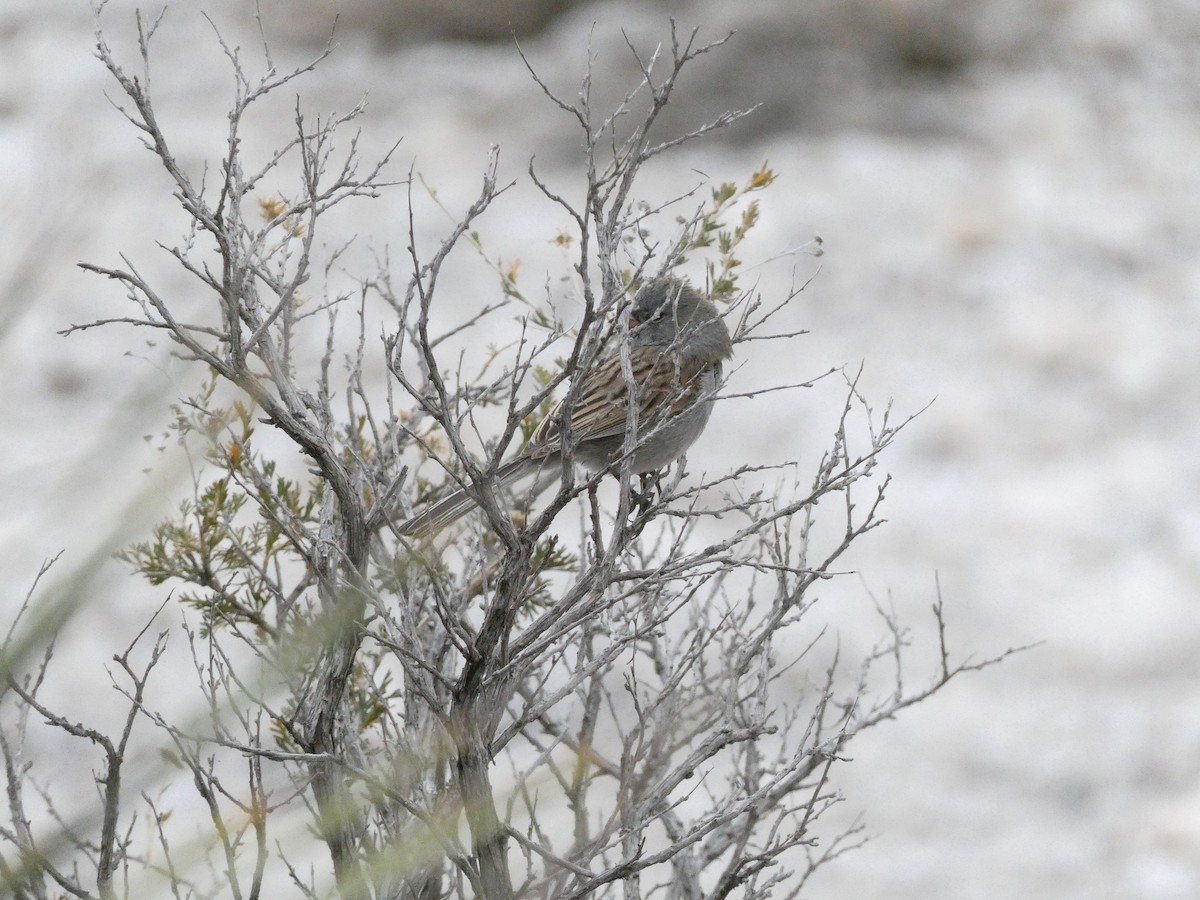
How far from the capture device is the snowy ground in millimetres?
7141

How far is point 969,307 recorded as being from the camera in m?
9.09

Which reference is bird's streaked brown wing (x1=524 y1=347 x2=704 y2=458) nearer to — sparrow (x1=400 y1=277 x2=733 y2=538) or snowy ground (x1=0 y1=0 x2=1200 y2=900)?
sparrow (x1=400 y1=277 x2=733 y2=538)

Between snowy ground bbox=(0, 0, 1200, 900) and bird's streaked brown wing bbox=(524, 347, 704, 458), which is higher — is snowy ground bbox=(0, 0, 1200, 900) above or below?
above

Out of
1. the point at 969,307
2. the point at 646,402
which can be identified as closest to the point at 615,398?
the point at 646,402

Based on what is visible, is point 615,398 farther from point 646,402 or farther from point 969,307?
point 969,307

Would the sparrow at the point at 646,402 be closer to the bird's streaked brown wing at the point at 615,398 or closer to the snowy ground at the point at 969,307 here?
the bird's streaked brown wing at the point at 615,398

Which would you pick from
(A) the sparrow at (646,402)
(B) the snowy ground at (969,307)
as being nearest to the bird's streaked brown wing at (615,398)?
(A) the sparrow at (646,402)

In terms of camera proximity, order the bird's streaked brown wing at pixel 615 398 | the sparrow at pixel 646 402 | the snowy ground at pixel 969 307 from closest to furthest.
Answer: the sparrow at pixel 646 402 → the bird's streaked brown wing at pixel 615 398 → the snowy ground at pixel 969 307

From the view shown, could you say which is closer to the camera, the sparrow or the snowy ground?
the sparrow

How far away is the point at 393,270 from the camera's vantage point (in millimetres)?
8672

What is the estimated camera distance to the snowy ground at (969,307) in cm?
714

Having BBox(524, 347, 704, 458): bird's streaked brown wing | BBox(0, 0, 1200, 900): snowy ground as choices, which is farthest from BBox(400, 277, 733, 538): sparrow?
BBox(0, 0, 1200, 900): snowy ground

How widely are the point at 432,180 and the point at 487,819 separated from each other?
22.9ft

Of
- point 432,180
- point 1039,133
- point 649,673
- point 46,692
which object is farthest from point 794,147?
point 46,692
